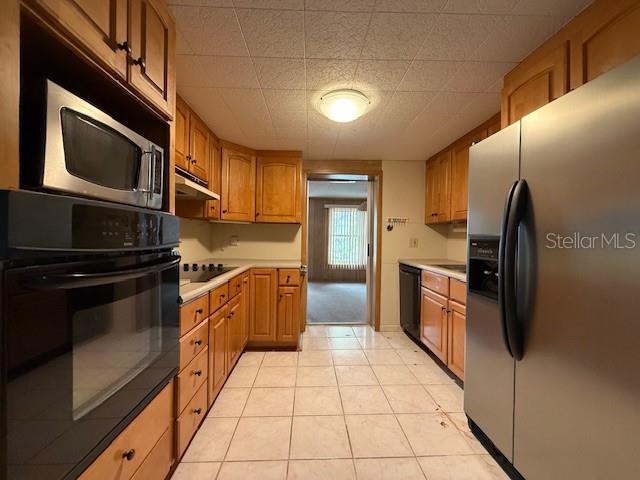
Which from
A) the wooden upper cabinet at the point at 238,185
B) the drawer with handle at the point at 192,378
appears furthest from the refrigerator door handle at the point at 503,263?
the wooden upper cabinet at the point at 238,185

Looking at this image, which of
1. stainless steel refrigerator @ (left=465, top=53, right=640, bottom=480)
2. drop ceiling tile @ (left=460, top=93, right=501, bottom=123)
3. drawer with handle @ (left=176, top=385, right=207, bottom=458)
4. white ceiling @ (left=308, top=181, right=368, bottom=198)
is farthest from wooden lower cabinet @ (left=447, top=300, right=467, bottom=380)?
white ceiling @ (left=308, top=181, right=368, bottom=198)

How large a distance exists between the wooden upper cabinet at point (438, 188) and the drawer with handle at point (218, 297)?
2.32 meters

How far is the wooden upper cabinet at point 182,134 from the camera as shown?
6.69 ft

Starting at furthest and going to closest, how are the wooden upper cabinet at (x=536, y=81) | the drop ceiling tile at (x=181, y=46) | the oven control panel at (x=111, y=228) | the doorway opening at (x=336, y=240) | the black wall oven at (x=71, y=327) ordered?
the doorway opening at (x=336, y=240) → the drop ceiling tile at (x=181, y=46) → the wooden upper cabinet at (x=536, y=81) → the oven control panel at (x=111, y=228) → the black wall oven at (x=71, y=327)

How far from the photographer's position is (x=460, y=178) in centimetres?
276

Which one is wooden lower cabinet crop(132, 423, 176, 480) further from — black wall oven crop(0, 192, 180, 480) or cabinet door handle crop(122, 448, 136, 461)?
black wall oven crop(0, 192, 180, 480)

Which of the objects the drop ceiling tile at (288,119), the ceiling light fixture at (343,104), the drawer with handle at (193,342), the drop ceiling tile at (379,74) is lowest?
the drawer with handle at (193,342)

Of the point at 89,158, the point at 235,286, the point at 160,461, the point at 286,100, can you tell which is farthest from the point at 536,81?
the point at 160,461

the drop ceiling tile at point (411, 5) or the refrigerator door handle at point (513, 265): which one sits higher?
the drop ceiling tile at point (411, 5)

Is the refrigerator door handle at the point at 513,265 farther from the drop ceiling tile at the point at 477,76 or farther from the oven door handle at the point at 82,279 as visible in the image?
the oven door handle at the point at 82,279

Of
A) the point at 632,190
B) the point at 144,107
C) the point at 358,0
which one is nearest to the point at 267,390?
the point at 144,107

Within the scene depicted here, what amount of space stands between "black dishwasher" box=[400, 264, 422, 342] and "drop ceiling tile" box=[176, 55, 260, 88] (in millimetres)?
2341

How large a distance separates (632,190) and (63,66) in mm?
1789

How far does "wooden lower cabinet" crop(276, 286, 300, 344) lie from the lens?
2.87 metres
